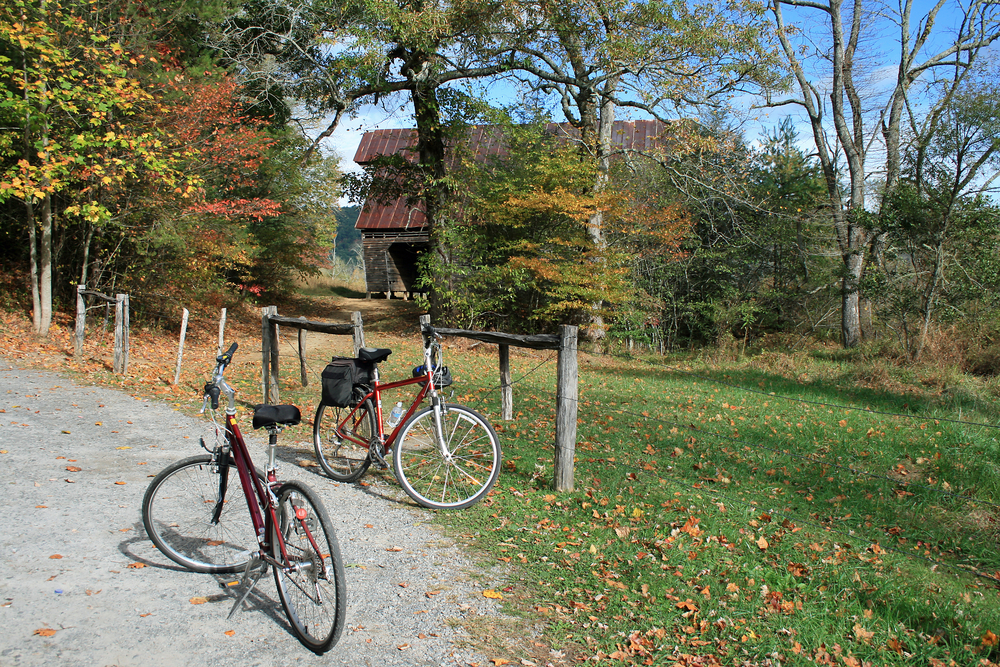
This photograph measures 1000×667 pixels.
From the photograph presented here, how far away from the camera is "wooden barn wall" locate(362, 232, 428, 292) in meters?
28.7

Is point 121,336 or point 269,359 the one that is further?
point 121,336

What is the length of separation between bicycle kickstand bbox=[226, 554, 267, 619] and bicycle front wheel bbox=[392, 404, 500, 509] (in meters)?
1.48

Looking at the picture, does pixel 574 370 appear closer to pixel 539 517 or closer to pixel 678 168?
pixel 539 517

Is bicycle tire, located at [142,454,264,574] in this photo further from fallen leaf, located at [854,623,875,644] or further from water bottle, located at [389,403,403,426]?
fallen leaf, located at [854,623,875,644]

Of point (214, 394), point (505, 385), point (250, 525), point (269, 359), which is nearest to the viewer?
point (214, 394)

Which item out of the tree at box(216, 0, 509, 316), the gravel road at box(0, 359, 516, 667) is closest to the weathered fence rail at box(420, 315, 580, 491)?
the gravel road at box(0, 359, 516, 667)

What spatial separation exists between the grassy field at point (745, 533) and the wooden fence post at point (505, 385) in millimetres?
235

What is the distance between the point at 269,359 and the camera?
972cm

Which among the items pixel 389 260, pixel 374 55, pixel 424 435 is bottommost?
pixel 424 435

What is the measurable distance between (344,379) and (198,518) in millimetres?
1676

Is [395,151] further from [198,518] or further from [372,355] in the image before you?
[198,518]

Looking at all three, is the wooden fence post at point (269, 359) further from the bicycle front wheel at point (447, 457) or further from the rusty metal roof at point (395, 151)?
the rusty metal roof at point (395, 151)

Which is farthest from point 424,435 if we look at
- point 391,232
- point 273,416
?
point 391,232

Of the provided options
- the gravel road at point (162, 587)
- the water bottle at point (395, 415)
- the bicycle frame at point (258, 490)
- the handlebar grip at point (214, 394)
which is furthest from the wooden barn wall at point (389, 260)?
the bicycle frame at point (258, 490)
